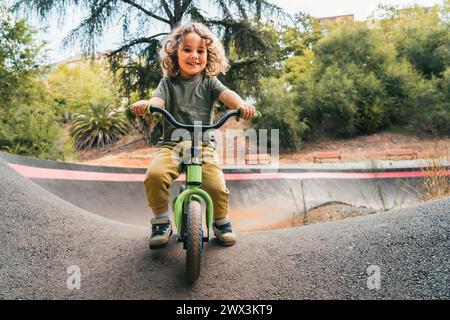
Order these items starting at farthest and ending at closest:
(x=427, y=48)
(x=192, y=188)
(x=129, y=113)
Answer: (x=427, y=48), (x=129, y=113), (x=192, y=188)

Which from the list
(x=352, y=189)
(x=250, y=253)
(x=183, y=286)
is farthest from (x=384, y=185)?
(x=183, y=286)

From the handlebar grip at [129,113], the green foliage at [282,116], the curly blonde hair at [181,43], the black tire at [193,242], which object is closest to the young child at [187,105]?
the curly blonde hair at [181,43]

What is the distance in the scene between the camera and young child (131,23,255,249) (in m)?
2.54

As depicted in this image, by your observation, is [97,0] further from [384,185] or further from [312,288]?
[312,288]

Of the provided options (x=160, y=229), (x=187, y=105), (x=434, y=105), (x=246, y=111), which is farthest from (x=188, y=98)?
(x=434, y=105)

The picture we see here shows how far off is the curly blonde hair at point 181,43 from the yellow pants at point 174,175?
25.7 inches

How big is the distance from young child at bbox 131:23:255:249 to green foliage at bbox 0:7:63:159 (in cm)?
861

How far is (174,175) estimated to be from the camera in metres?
2.57

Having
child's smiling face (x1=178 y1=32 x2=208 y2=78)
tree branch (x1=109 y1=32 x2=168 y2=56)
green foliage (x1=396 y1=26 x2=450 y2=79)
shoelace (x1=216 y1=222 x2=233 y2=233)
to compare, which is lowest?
shoelace (x1=216 y1=222 x2=233 y2=233)

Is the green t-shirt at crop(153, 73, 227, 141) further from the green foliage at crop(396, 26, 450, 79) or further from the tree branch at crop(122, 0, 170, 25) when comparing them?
the green foliage at crop(396, 26, 450, 79)

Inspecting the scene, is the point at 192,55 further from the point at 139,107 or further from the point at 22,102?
the point at 22,102

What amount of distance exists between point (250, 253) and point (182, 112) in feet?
3.68

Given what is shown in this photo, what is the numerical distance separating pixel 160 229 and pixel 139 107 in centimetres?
85

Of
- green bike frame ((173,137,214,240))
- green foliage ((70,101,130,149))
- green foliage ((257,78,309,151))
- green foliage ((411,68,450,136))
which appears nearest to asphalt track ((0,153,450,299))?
green bike frame ((173,137,214,240))
